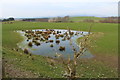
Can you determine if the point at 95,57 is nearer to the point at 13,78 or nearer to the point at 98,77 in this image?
the point at 98,77

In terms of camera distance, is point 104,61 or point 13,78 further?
point 104,61

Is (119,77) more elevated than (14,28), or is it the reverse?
(14,28)

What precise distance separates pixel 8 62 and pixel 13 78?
13.8 ft

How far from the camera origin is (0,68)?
45.2ft

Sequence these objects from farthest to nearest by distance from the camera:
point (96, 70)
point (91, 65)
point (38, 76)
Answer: point (91, 65), point (96, 70), point (38, 76)

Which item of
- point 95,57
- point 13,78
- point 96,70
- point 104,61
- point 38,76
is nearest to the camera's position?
point 13,78

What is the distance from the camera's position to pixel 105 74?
14.9m

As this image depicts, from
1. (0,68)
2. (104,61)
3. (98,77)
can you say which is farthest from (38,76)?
(104,61)

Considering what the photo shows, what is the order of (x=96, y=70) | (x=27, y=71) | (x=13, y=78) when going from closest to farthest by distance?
(x=13, y=78) < (x=27, y=71) < (x=96, y=70)

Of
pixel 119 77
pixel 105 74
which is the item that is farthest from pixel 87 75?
pixel 119 77

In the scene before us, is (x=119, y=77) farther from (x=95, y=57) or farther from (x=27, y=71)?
(x=27, y=71)

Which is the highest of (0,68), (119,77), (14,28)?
(14,28)

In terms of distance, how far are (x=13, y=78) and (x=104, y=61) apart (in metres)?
12.0

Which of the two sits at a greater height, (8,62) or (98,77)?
(8,62)
